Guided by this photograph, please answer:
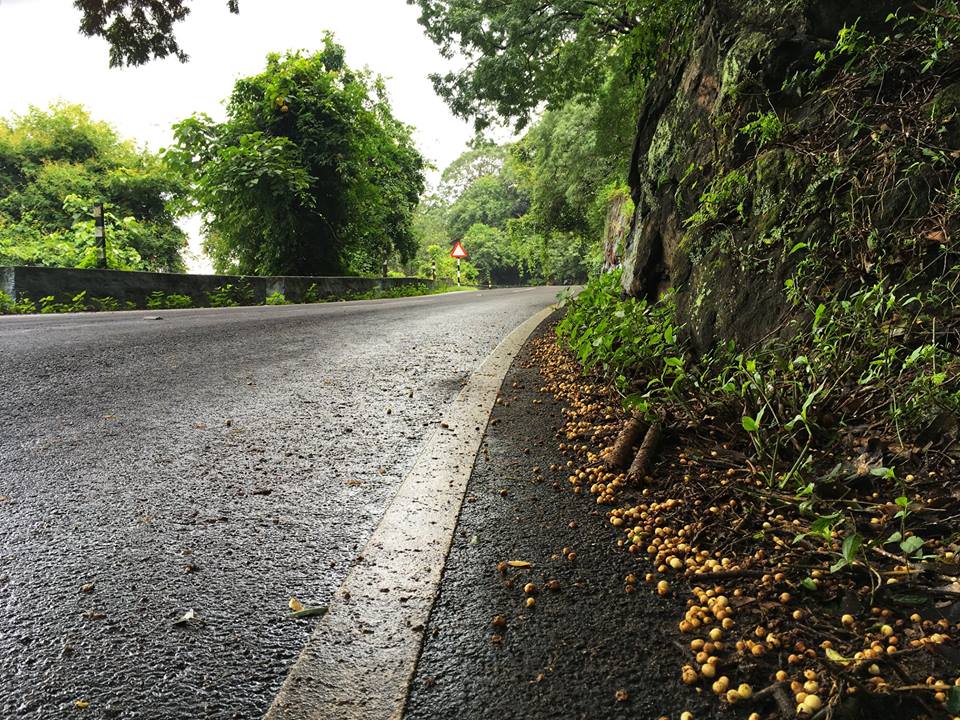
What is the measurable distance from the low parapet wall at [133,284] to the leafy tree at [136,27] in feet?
19.4

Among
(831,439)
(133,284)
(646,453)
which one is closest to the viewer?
(831,439)

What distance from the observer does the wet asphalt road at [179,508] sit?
1.34 metres

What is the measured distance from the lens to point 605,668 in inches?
55.4

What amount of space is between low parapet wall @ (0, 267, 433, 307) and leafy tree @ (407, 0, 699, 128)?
6.37 m

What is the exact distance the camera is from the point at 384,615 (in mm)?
1591

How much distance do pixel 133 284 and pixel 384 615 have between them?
11.3 metres

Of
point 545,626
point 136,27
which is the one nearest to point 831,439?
point 545,626

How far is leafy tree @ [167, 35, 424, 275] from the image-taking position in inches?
612

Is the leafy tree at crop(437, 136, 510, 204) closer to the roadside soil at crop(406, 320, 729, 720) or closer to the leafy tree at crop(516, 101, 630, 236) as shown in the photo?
the leafy tree at crop(516, 101, 630, 236)

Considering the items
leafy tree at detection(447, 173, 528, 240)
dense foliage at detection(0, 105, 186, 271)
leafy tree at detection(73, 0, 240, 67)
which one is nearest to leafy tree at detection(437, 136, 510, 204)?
leafy tree at detection(447, 173, 528, 240)

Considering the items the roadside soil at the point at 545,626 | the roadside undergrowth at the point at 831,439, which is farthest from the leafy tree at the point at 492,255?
the roadside soil at the point at 545,626

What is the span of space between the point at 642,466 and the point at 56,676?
2088 millimetres

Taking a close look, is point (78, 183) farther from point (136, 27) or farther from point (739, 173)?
point (739, 173)

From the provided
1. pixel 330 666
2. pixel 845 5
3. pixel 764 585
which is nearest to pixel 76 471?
pixel 330 666
